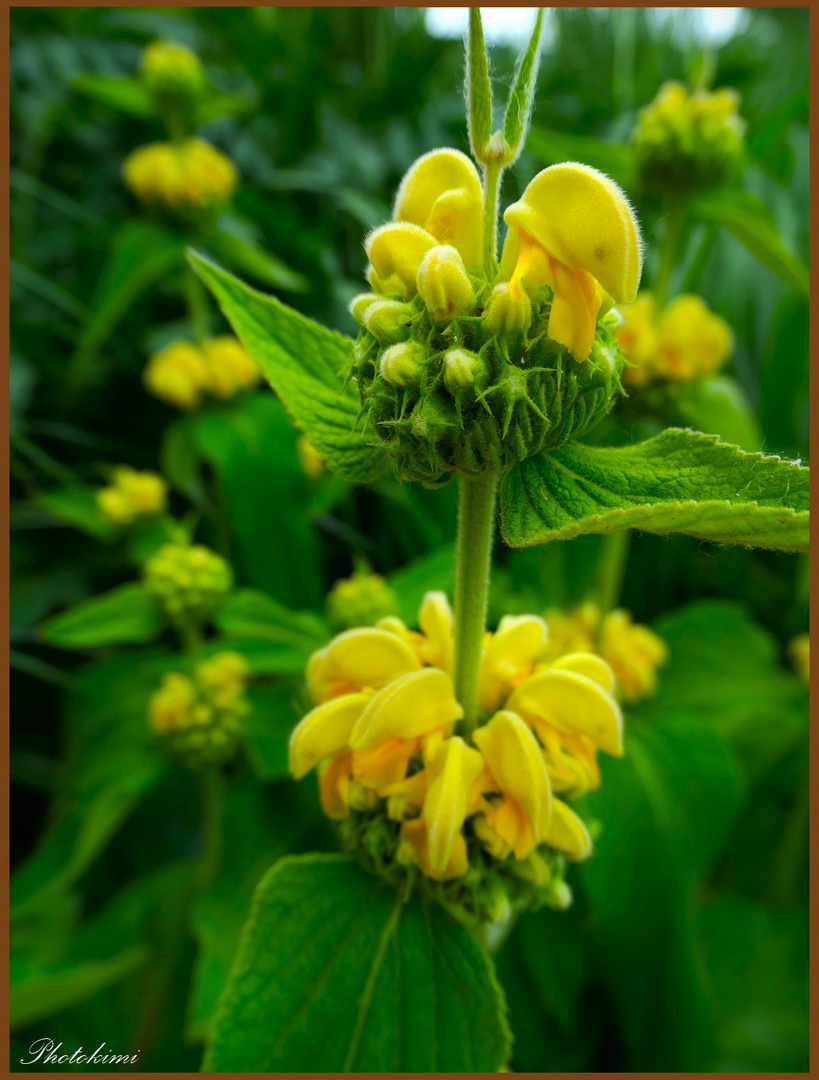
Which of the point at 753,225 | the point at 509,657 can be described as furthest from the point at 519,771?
the point at 753,225

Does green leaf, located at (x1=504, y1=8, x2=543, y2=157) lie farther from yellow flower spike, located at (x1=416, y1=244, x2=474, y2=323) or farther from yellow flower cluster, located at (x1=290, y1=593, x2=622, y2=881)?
yellow flower cluster, located at (x1=290, y1=593, x2=622, y2=881)

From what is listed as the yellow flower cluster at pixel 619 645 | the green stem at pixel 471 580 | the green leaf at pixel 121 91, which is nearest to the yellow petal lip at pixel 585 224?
the green stem at pixel 471 580

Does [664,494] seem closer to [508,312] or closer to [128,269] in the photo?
[508,312]

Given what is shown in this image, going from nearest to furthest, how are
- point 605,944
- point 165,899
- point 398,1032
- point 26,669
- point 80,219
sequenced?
point 398,1032 < point 605,944 < point 165,899 < point 26,669 < point 80,219

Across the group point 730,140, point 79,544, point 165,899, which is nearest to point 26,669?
point 79,544

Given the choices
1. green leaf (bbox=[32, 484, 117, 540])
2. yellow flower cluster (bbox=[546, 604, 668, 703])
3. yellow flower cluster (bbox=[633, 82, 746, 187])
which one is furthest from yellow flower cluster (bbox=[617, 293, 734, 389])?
green leaf (bbox=[32, 484, 117, 540])

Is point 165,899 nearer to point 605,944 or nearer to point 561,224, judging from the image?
point 605,944
